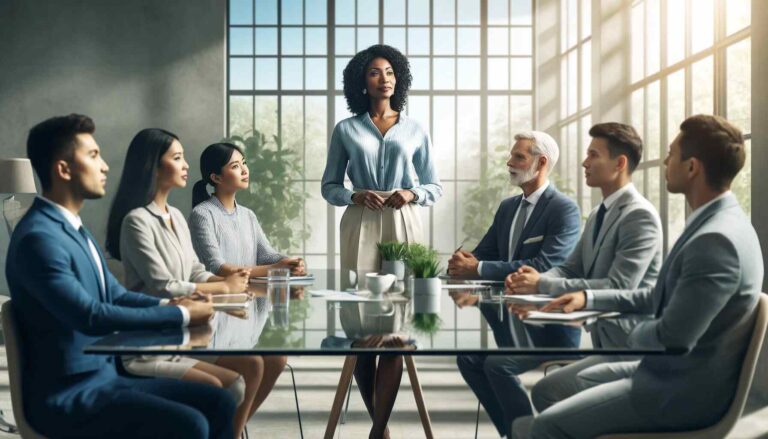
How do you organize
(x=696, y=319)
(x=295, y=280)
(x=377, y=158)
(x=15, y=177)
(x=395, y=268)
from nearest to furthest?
1. (x=696, y=319)
2. (x=395, y=268)
3. (x=295, y=280)
4. (x=377, y=158)
5. (x=15, y=177)

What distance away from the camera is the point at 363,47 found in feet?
33.8

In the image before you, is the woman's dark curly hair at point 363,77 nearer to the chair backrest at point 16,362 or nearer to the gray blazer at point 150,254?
the gray blazer at point 150,254

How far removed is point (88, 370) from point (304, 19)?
28.3 ft

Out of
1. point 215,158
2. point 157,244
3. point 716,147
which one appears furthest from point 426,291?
point 215,158

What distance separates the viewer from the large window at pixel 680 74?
551 centimetres

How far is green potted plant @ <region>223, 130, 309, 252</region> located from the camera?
380 inches

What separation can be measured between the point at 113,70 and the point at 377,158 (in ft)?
21.4

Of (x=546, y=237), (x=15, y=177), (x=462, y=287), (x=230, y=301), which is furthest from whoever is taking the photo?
(x=15, y=177)

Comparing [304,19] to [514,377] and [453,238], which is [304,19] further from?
[514,377]

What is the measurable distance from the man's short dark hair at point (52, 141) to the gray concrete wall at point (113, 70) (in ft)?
24.4

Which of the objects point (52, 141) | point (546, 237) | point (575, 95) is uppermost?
point (575, 95)

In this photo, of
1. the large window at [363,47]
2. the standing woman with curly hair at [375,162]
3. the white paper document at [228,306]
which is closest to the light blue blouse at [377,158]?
the standing woman with curly hair at [375,162]

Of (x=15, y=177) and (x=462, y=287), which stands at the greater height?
(x=15, y=177)

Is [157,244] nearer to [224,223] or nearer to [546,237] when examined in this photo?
[224,223]
